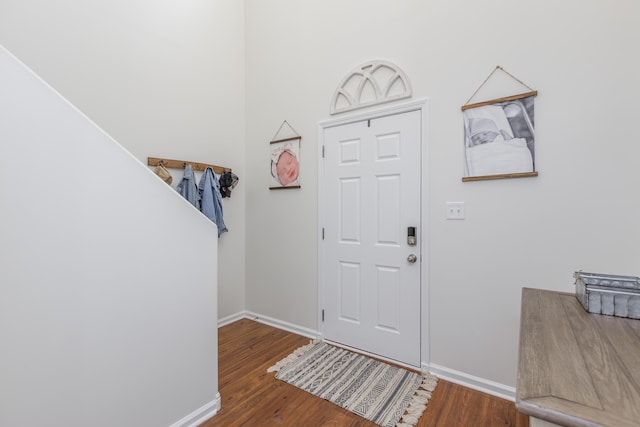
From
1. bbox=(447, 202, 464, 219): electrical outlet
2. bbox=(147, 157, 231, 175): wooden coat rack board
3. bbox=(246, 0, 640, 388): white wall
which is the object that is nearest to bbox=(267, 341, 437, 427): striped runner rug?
bbox=(246, 0, 640, 388): white wall

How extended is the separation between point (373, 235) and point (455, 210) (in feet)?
2.30

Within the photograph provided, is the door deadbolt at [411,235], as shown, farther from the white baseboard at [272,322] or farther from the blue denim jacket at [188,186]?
the blue denim jacket at [188,186]

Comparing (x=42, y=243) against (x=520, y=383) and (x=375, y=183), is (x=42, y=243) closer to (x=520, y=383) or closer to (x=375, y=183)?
(x=520, y=383)

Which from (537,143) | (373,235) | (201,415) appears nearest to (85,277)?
(201,415)

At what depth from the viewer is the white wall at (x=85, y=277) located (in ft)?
3.63

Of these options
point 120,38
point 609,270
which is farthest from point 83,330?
point 609,270

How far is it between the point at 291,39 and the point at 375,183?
1.82m

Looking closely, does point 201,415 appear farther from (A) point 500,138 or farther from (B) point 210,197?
(A) point 500,138

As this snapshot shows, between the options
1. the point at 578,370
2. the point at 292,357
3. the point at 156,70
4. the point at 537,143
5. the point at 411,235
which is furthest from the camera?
the point at 156,70

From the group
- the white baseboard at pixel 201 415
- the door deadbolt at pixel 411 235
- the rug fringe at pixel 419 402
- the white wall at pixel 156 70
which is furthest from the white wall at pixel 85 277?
the door deadbolt at pixel 411 235

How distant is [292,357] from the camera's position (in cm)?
252

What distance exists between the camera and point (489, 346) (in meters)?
2.05

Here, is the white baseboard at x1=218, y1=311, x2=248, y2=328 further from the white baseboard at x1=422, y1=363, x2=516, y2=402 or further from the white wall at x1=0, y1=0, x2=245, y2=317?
the white baseboard at x1=422, y1=363, x2=516, y2=402

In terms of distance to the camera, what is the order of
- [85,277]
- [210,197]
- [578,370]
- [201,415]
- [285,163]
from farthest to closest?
[285,163], [210,197], [201,415], [85,277], [578,370]
